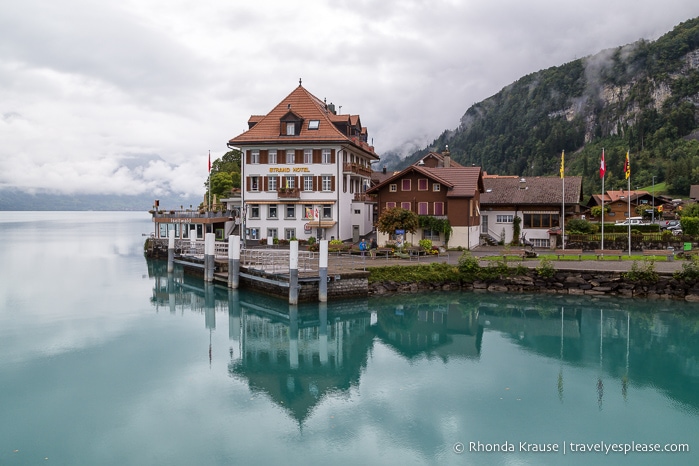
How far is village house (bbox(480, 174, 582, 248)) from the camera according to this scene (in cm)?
4712

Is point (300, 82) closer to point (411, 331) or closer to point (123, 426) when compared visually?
point (411, 331)

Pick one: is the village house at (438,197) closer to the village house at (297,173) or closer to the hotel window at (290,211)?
the village house at (297,173)

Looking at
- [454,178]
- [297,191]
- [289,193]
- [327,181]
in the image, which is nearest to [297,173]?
[297,191]

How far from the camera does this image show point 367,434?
48.1 ft

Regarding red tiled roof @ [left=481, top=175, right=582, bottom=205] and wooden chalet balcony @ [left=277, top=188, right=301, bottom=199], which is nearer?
red tiled roof @ [left=481, top=175, right=582, bottom=205]

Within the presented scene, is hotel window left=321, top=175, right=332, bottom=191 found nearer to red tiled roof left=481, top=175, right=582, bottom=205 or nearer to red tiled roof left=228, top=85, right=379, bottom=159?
red tiled roof left=228, top=85, right=379, bottom=159

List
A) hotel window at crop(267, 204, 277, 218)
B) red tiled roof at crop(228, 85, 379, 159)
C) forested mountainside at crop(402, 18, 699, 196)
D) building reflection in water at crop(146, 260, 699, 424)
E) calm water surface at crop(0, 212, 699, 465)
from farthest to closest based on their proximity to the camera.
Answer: forested mountainside at crop(402, 18, 699, 196) < hotel window at crop(267, 204, 277, 218) < red tiled roof at crop(228, 85, 379, 159) < building reflection in water at crop(146, 260, 699, 424) < calm water surface at crop(0, 212, 699, 465)

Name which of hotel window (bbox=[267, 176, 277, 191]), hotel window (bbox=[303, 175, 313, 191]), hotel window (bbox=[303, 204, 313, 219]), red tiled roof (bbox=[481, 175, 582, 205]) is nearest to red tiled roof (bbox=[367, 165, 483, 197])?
red tiled roof (bbox=[481, 175, 582, 205])

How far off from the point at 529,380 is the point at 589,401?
233cm

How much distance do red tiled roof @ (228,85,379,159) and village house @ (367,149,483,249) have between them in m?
5.95

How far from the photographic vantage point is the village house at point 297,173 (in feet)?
155

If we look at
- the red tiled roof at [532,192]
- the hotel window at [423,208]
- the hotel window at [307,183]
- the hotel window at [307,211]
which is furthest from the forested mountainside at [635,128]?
the hotel window at [307,211]

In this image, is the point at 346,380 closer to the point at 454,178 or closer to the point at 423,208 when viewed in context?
the point at 423,208

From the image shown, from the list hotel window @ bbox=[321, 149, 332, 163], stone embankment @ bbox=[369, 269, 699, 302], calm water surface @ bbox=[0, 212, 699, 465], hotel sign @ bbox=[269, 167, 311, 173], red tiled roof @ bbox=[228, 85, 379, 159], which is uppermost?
red tiled roof @ bbox=[228, 85, 379, 159]
